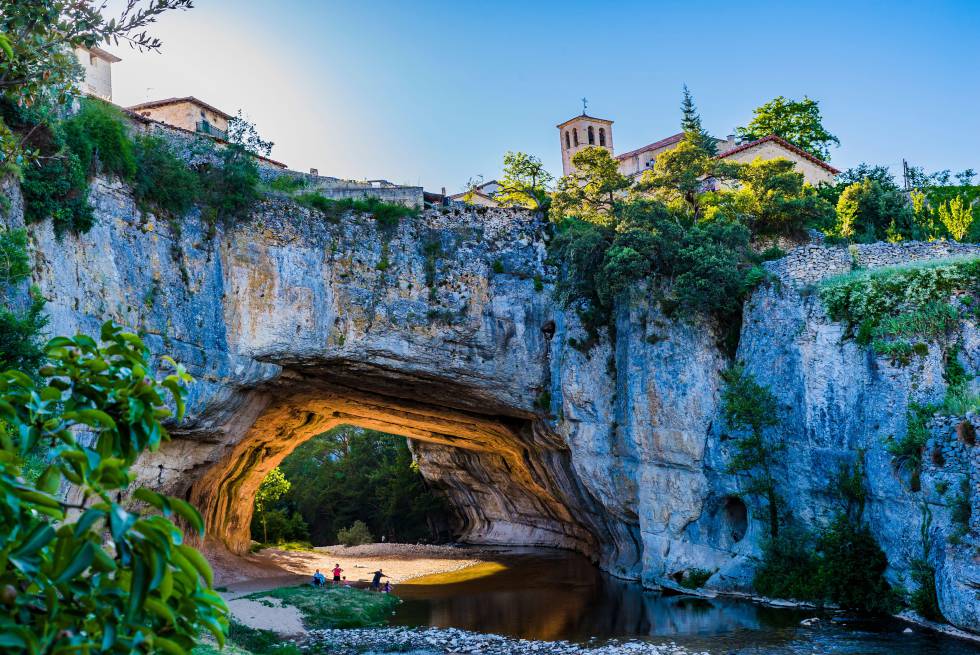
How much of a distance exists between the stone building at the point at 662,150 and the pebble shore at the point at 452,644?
772 inches

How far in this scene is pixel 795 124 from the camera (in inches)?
1916

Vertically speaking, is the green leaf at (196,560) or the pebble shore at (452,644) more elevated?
the green leaf at (196,560)

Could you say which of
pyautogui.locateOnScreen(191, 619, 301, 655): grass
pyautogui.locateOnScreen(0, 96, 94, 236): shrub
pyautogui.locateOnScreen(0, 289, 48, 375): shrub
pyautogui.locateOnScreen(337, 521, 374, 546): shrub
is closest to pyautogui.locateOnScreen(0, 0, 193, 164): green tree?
pyautogui.locateOnScreen(0, 289, 48, 375): shrub

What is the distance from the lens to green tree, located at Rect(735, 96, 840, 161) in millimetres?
47875

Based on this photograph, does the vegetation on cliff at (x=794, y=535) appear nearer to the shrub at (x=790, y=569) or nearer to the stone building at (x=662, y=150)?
the shrub at (x=790, y=569)

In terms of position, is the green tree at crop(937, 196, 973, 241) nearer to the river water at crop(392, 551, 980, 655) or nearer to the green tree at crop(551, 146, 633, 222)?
the green tree at crop(551, 146, 633, 222)

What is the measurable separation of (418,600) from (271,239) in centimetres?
1331

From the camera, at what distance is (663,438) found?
29.4 metres

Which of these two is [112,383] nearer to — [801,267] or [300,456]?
[801,267]

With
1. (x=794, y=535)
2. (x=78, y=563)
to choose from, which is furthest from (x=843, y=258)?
(x=78, y=563)

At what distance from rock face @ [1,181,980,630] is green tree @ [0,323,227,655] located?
18237mm

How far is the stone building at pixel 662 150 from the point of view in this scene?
127 feet

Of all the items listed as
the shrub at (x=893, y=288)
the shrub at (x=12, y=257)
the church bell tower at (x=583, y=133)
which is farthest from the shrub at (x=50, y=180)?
the church bell tower at (x=583, y=133)

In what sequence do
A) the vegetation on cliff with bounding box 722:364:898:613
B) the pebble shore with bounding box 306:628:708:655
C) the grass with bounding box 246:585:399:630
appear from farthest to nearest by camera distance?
the grass with bounding box 246:585:399:630, the vegetation on cliff with bounding box 722:364:898:613, the pebble shore with bounding box 306:628:708:655
